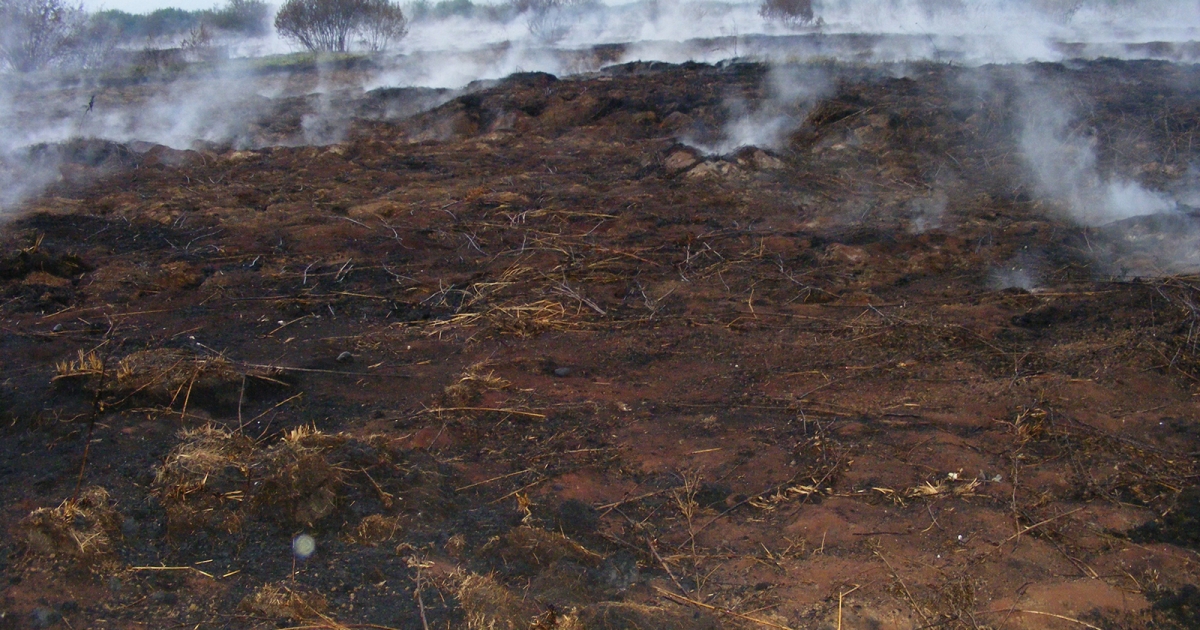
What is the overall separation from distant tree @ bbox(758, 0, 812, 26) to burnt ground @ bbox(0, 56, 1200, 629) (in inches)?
885

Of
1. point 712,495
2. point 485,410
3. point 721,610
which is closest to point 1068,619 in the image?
point 721,610

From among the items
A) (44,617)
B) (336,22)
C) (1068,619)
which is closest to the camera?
(44,617)

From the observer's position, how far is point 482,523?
140 inches

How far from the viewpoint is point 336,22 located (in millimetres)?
25547

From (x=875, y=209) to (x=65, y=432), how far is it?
7.10 m

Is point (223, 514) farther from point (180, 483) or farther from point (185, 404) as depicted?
point (185, 404)

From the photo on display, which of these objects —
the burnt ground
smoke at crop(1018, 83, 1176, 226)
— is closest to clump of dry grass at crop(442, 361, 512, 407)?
the burnt ground

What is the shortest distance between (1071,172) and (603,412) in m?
7.30

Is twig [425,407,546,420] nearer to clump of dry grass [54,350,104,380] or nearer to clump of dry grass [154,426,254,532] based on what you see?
clump of dry grass [154,426,254,532]

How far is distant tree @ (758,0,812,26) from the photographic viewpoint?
96.1 ft

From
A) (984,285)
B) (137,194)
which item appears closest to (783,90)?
(984,285)

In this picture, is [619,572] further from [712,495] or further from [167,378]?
[167,378]

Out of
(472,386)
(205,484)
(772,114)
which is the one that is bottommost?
(472,386)

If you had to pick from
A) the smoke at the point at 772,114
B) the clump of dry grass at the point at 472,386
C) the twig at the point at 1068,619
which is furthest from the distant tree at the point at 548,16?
the twig at the point at 1068,619
